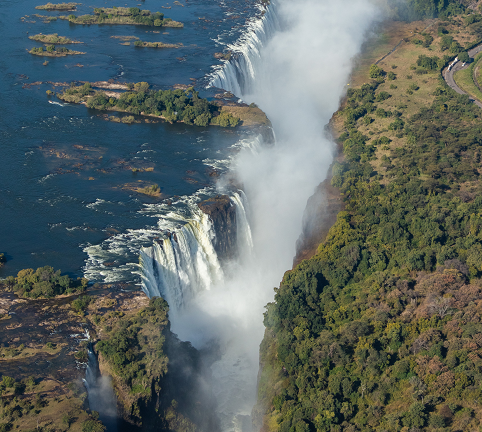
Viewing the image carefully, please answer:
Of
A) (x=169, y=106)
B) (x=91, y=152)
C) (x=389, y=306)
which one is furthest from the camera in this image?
(x=169, y=106)

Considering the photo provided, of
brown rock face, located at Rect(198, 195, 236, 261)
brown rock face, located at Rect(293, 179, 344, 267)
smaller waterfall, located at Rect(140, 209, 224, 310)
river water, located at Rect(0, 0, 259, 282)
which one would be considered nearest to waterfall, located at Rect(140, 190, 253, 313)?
smaller waterfall, located at Rect(140, 209, 224, 310)

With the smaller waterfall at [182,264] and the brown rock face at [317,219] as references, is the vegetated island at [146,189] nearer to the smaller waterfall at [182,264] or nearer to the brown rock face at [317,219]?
the smaller waterfall at [182,264]

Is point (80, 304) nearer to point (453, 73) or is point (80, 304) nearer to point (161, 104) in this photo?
point (161, 104)

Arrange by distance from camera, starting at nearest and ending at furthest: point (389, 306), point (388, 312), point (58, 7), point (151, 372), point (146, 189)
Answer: point (151, 372) < point (388, 312) < point (389, 306) < point (146, 189) < point (58, 7)

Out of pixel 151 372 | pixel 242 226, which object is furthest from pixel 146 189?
pixel 151 372

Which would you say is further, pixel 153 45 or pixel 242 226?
pixel 153 45

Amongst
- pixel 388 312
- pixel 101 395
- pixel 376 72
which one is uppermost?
pixel 376 72

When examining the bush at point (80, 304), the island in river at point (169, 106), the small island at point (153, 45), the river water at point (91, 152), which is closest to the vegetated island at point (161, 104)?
the island in river at point (169, 106)

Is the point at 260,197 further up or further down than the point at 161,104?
further down
